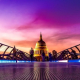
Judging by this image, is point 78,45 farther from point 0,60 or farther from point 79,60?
point 0,60

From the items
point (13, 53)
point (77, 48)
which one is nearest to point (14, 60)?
point (13, 53)

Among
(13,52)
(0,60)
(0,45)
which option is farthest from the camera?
(13,52)

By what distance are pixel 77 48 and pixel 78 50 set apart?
1103 mm

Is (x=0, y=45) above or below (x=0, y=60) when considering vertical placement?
above

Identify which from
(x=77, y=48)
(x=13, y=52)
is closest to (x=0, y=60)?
(x=13, y=52)

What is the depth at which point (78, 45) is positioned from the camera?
105 ft

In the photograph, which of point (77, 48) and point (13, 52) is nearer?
point (77, 48)

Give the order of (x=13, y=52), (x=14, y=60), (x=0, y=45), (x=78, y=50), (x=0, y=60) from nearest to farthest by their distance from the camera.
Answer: (x=0, y=45)
(x=78, y=50)
(x=0, y=60)
(x=13, y=52)
(x=14, y=60)

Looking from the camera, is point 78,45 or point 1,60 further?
point 1,60

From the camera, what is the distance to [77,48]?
3253cm

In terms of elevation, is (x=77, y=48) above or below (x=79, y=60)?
above

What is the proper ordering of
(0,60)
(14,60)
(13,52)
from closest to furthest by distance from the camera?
1. (0,60)
2. (13,52)
3. (14,60)

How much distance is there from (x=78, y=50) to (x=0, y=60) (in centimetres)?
1778

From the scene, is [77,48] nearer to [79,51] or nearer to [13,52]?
[79,51]
